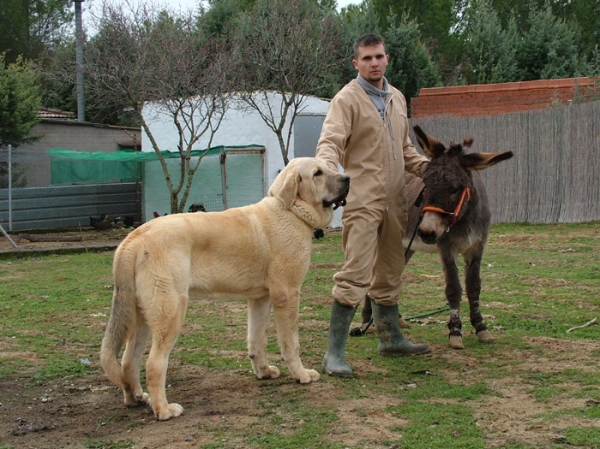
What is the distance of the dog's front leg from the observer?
5.24 metres

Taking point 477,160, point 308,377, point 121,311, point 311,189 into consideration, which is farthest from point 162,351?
point 477,160

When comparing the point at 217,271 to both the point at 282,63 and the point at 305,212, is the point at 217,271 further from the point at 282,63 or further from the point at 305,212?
the point at 282,63

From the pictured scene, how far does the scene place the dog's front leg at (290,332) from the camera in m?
5.24

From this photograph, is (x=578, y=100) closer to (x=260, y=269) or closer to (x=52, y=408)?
(x=260, y=269)

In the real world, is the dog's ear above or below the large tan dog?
above

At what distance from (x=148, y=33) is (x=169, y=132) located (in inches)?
138

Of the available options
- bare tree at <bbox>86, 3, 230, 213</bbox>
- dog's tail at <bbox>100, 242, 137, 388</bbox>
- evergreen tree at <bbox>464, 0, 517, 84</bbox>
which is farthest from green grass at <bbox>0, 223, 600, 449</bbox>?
evergreen tree at <bbox>464, 0, 517, 84</bbox>

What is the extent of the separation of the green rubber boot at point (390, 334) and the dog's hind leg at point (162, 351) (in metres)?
2.08

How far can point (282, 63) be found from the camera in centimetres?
1838

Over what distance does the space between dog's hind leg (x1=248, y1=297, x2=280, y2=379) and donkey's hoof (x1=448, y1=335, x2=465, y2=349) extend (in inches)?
66.7

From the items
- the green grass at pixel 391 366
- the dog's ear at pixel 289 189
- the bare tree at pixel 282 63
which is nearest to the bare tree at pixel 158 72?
the bare tree at pixel 282 63

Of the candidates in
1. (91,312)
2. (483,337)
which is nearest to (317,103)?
(91,312)

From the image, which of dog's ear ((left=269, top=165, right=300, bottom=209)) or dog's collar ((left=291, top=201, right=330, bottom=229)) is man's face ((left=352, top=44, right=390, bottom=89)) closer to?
dog's ear ((left=269, top=165, right=300, bottom=209))

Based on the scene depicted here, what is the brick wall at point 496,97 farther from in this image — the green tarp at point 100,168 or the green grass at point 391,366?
the green grass at point 391,366
